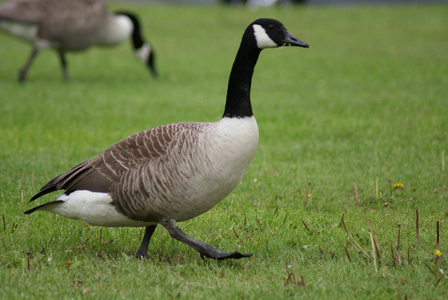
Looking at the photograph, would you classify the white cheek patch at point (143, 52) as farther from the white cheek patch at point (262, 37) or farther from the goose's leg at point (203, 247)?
the goose's leg at point (203, 247)

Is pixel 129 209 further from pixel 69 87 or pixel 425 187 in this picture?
pixel 69 87

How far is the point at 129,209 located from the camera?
411 cm

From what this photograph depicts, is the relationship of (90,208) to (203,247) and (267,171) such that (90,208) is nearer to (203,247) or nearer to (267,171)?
(203,247)

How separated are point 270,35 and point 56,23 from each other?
8.51m

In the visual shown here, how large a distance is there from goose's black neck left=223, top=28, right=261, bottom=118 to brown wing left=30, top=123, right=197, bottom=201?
1.13ft

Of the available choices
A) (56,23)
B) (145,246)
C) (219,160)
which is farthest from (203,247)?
(56,23)

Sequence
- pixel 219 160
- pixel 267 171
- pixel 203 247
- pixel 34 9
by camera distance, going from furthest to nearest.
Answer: pixel 34 9 < pixel 267 171 < pixel 203 247 < pixel 219 160

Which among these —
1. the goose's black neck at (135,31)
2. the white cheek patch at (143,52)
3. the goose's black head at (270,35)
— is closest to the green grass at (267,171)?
the white cheek patch at (143,52)

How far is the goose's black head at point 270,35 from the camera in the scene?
166 inches

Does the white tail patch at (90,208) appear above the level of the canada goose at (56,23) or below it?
above

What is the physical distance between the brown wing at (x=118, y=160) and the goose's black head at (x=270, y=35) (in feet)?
2.63

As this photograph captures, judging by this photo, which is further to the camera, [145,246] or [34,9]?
[34,9]

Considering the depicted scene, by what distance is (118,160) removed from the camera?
4.25m

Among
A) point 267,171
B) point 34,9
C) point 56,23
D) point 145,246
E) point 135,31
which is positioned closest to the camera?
point 145,246
